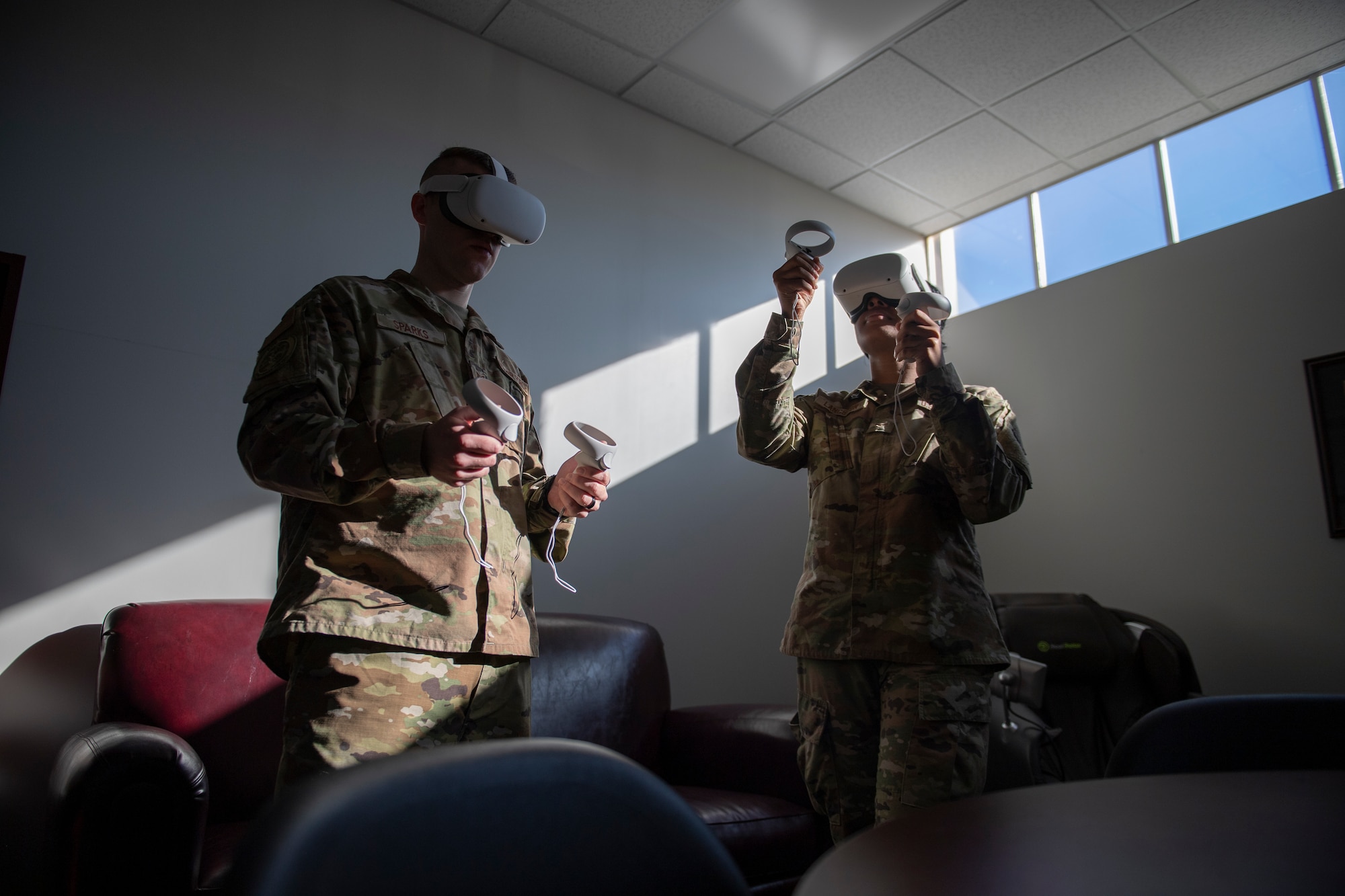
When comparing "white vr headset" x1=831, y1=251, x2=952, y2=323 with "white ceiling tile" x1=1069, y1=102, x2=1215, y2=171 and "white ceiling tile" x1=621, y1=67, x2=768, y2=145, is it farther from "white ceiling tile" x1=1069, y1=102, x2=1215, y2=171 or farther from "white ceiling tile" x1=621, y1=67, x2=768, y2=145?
"white ceiling tile" x1=1069, y1=102, x2=1215, y2=171

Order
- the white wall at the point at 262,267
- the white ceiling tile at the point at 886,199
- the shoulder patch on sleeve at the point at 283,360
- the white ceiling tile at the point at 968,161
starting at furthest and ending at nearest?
the white ceiling tile at the point at 886,199 → the white ceiling tile at the point at 968,161 → the white wall at the point at 262,267 → the shoulder patch on sleeve at the point at 283,360

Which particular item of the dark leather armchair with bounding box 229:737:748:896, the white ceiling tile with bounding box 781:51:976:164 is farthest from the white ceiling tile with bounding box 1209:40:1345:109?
the dark leather armchair with bounding box 229:737:748:896

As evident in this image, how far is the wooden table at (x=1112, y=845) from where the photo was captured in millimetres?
441

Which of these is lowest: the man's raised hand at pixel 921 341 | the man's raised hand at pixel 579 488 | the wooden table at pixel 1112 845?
the wooden table at pixel 1112 845

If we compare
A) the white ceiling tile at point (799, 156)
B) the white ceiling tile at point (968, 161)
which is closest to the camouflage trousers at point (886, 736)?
the white ceiling tile at point (799, 156)

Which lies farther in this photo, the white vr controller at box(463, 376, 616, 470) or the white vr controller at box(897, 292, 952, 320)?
the white vr controller at box(897, 292, 952, 320)

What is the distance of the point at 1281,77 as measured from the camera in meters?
3.15

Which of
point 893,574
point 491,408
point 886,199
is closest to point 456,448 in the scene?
point 491,408

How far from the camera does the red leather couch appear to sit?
1.31 metres

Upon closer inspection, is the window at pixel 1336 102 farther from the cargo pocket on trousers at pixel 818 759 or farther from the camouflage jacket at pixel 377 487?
the camouflage jacket at pixel 377 487

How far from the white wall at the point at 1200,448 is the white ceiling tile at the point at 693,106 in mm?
1650

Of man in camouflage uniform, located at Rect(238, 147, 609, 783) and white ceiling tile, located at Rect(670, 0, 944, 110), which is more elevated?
white ceiling tile, located at Rect(670, 0, 944, 110)

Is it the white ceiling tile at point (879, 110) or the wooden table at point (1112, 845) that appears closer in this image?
the wooden table at point (1112, 845)

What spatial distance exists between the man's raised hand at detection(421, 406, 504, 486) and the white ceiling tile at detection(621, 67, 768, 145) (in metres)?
2.63
